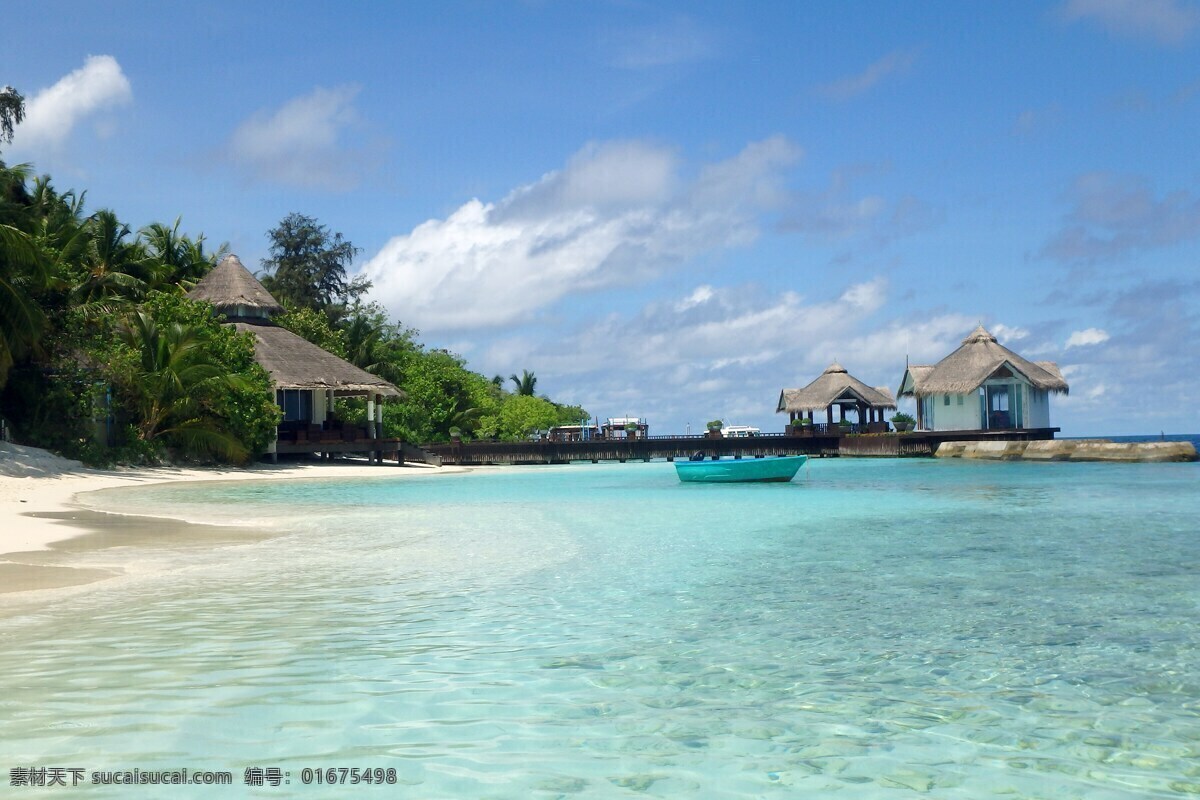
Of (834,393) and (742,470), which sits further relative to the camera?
(834,393)

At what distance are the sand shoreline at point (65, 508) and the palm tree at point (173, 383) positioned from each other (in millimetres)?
1073

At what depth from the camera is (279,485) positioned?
24.4 meters

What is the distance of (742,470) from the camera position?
26.2m

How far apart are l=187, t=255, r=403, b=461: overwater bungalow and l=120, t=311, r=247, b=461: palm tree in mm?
3268

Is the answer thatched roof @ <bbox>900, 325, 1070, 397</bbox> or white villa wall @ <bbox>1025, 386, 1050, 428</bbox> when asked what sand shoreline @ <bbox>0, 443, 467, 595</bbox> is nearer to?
thatched roof @ <bbox>900, 325, 1070, 397</bbox>

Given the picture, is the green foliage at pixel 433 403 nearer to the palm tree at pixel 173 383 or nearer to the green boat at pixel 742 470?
the palm tree at pixel 173 383

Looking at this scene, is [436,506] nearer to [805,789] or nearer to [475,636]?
[475,636]

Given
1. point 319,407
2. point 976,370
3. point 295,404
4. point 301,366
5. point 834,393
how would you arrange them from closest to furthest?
point 301,366, point 295,404, point 319,407, point 976,370, point 834,393

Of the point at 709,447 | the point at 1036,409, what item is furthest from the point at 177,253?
the point at 1036,409

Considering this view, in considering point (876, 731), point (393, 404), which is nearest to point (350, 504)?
point (876, 731)

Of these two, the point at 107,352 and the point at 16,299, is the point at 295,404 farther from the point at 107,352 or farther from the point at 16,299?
the point at 16,299

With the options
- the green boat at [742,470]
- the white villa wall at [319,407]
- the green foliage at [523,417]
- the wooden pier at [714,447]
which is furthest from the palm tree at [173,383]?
the green foliage at [523,417]

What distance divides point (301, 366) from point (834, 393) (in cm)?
2360

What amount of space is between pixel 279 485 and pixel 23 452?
565cm
